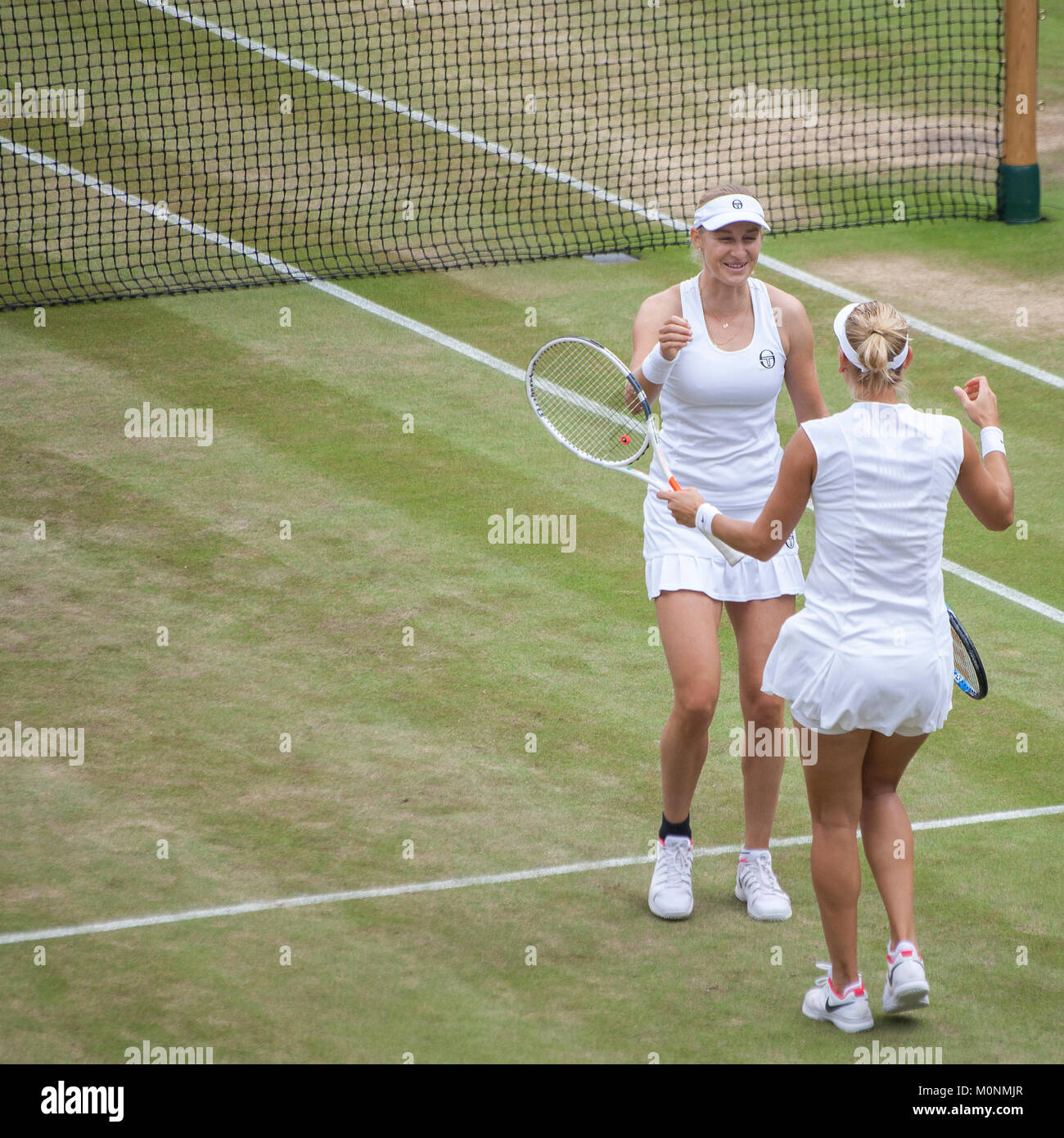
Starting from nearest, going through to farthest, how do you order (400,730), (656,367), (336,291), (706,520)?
1. (706,520)
2. (656,367)
3. (400,730)
4. (336,291)

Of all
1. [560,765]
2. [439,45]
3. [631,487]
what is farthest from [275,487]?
[439,45]

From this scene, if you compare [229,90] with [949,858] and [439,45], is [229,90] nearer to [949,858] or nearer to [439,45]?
[439,45]

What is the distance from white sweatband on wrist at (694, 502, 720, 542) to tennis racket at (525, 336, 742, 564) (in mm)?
401

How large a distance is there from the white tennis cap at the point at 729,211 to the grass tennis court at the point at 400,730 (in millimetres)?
2531

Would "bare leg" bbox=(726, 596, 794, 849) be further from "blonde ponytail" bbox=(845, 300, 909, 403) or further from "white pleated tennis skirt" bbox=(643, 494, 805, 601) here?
"blonde ponytail" bbox=(845, 300, 909, 403)

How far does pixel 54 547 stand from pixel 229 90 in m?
9.97

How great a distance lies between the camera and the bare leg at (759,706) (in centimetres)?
631

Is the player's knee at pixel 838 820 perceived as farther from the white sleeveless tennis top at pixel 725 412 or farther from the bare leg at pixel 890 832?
the white sleeveless tennis top at pixel 725 412

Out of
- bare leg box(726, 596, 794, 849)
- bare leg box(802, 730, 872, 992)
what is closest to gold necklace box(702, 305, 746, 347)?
bare leg box(726, 596, 794, 849)

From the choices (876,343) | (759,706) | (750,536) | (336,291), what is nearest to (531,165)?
(336,291)

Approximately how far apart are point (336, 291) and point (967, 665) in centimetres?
893

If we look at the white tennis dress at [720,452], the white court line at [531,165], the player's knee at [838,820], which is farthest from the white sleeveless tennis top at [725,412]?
the white court line at [531,165]

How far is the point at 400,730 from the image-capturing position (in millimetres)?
7801

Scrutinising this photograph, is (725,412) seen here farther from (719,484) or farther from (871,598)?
(871,598)
